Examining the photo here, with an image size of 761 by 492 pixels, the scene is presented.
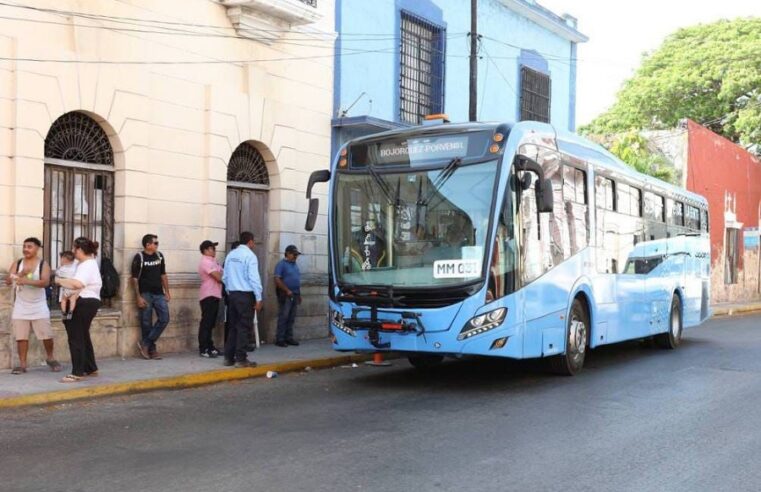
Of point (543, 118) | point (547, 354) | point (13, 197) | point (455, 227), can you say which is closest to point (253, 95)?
point (13, 197)

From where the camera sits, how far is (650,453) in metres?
6.57

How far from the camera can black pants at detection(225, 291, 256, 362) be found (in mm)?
10922

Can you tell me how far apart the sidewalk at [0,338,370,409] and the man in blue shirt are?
0.25m

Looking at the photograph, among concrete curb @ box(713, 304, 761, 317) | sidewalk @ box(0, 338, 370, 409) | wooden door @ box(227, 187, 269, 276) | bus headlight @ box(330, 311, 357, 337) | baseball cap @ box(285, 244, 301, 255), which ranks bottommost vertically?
concrete curb @ box(713, 304, 761, 317)

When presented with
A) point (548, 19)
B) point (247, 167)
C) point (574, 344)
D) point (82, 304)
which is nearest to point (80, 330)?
point (82, 304)

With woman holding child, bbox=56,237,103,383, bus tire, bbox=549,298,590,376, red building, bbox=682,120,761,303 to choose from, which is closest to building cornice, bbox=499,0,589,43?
red building, bbox=682,120,761,303

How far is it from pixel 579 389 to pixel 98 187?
6942 millimetres

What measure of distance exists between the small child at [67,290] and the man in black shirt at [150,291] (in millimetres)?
1052

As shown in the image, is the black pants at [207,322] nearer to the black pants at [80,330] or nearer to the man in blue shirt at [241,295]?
the man in blue shirt at [241,295]

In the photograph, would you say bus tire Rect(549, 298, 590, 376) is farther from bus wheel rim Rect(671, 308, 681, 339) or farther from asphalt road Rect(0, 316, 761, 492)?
bus wheel rim Rect(671, 308, 681, 339)

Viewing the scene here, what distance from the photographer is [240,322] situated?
36.0 ft

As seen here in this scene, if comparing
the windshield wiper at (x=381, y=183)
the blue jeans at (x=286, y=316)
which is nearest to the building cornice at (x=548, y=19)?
the blue jeans at (x=286, y=316)

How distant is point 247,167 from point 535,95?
1028 cm

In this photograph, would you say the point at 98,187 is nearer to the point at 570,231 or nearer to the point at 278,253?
the point at 278,253
